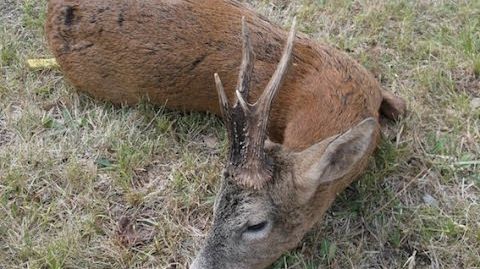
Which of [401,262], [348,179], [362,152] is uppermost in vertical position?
[362,152]

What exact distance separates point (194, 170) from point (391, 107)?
1.34 meters

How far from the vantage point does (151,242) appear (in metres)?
4.43

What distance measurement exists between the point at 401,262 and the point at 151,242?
1436 millimetres

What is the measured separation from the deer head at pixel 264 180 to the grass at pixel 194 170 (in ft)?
1.48

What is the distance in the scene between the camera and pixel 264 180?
3678 mm

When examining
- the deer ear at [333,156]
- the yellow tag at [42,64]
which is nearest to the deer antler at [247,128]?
the deer ear at [333,156]

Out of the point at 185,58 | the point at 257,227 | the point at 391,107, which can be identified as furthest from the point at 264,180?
the point at 391,107

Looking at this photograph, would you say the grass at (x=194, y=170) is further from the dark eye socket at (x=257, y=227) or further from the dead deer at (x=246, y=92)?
the dark eye socket at (x=257, y=227)

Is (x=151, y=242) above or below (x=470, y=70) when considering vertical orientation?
below

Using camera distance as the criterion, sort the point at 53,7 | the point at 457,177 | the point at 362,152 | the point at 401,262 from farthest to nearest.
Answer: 1. the point at 53,7
2. the point at 457,177
3. the point at 401,262
4. the point at 362,152

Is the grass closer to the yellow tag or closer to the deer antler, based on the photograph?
the yellow tag

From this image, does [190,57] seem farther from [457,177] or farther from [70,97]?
[457,177]

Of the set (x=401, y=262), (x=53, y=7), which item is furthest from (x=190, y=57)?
(x=401, y=262)

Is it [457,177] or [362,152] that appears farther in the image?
[457,177]
